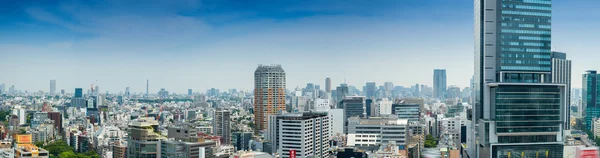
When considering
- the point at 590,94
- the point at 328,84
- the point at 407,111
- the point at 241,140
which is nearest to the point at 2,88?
the point at 241,140

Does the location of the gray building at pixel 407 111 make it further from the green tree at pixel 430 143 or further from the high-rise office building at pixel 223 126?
the high-rise office building at pixel 223 126

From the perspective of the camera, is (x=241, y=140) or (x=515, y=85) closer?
(x=515, y=85)

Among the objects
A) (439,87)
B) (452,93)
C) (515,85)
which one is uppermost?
(515,85)

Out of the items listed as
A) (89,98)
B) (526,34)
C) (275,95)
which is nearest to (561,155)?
(526,34)

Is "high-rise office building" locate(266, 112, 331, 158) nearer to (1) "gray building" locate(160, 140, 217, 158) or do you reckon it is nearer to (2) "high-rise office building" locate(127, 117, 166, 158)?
(1) "gray building" locate(160, 140, 217, 158)

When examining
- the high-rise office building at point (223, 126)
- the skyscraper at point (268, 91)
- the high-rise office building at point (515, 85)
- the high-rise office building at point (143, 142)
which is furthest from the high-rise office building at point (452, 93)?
the high-rise office building at point (143, 142)

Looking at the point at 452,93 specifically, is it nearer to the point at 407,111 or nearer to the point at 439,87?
the point at 439,87

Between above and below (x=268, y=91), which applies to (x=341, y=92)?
below
